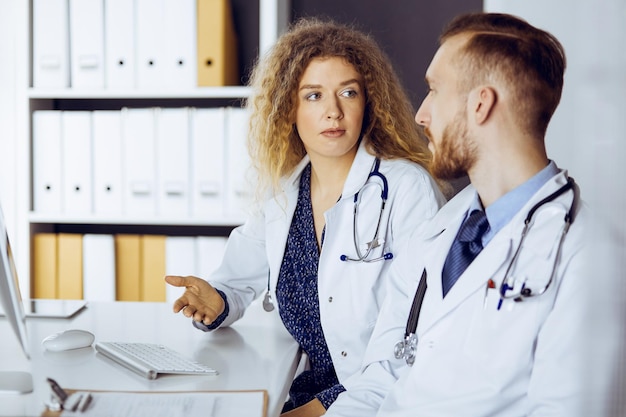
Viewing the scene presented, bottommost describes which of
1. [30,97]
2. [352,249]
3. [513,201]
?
[352,249]

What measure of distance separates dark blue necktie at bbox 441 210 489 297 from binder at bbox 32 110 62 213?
5.37 ft

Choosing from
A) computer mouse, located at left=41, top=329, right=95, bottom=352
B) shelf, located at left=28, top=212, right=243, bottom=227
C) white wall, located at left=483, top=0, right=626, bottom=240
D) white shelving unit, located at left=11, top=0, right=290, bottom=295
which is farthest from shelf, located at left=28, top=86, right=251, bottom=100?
white wall, located at left=483, top=0, right=626, bottom=240

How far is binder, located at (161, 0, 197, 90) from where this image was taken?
2270 millimetres

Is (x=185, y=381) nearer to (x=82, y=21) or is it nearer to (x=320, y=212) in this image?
(x=320, y=212)

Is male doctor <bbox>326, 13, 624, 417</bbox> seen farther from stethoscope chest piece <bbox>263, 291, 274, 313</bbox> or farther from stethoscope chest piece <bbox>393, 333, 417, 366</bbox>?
stethoscope chest piece <bbox>263, 291, 274, 313</bbox>

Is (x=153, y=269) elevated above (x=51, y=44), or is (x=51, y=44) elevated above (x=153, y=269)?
(x=51, y=44)

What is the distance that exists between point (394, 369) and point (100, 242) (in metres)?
1.44

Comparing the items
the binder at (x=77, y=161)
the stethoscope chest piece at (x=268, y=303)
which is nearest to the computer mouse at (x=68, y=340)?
the stethoscope chest piece at (x=268, y=303)

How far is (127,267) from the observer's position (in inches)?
95.7

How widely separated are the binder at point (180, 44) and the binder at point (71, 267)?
63 centimetres

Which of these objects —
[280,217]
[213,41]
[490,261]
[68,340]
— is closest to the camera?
[490,261]

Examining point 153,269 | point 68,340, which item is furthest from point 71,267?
point 68,340

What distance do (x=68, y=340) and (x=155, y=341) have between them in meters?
0.17

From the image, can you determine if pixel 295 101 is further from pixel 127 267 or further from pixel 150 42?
pixel 127 267
